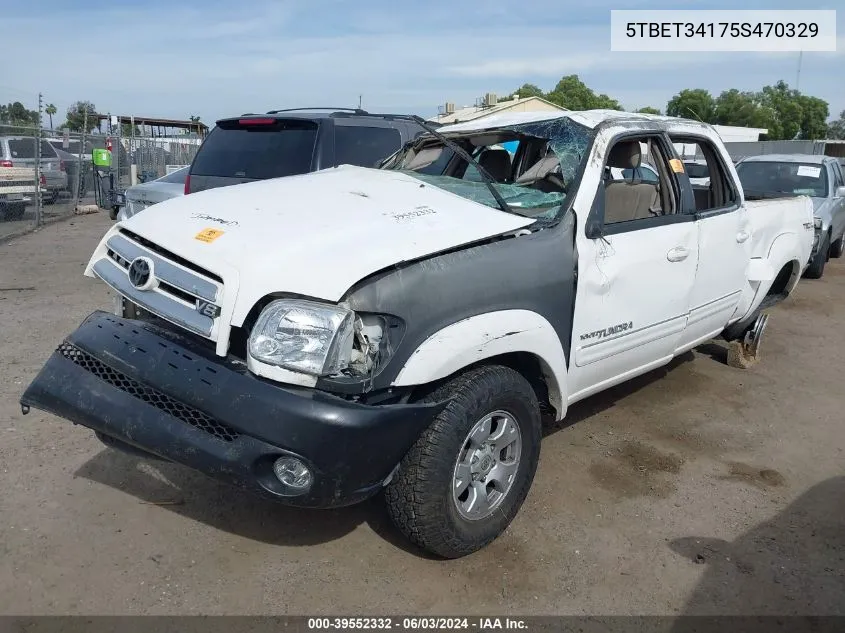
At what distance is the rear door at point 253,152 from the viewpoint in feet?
20.7

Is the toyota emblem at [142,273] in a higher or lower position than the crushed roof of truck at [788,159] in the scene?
lower

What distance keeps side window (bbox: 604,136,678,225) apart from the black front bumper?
2.03 meters

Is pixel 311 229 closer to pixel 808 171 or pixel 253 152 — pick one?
pixel 253 152

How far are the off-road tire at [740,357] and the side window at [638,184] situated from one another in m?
2.16

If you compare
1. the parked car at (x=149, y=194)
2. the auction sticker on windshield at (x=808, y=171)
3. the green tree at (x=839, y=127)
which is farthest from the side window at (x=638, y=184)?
the green tree at (x=839, y=127)

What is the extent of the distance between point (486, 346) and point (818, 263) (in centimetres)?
895

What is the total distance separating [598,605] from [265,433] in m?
1.53

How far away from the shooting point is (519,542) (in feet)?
10.6

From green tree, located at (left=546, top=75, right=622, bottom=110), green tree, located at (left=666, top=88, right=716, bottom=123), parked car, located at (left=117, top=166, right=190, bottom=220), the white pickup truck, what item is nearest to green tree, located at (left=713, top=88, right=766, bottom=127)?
green tree, located at (left=666, top=88, right=716, bottom=123)

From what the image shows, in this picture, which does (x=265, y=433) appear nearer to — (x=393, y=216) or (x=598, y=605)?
(x=393, y=216)

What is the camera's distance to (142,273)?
2930 mm

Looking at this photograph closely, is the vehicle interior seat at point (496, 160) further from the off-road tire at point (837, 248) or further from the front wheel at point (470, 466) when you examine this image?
the off-road tire at point (837, 248)

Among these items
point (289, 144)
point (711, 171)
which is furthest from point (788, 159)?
point (289, 144)

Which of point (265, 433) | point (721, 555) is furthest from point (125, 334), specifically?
point (721, 555)
